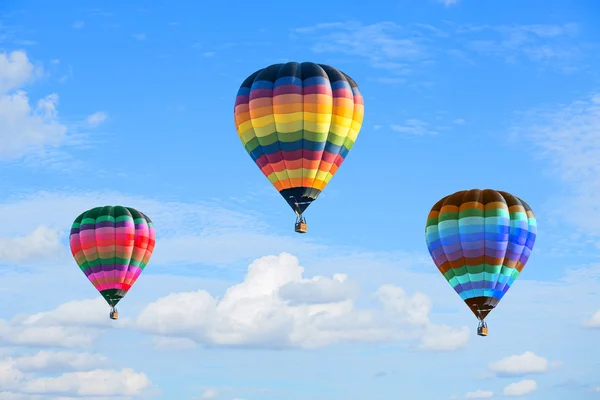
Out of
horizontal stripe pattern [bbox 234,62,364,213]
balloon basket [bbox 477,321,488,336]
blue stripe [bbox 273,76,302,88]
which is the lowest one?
balloon basket [bbox 477,321,488,336]

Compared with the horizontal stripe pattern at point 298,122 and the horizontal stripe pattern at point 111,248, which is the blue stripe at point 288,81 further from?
the horizontal stripe pattern at point 111,248

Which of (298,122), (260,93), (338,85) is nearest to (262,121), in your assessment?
(260,93)

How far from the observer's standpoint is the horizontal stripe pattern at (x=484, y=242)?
210 feet

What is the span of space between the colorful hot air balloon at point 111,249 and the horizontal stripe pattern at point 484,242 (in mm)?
16066

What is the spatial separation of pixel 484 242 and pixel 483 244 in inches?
4.2

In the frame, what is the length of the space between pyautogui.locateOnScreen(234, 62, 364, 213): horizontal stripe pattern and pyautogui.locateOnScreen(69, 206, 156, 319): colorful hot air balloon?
11096 millimetres

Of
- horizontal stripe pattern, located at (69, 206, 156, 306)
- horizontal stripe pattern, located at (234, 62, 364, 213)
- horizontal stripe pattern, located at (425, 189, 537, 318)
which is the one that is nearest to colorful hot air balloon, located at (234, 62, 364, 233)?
horizontal stripe pattern, located at (234, 62, 364, 213)

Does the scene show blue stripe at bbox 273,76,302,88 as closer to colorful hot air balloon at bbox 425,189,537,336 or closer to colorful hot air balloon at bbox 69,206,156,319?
colorful hot air balloon at bbox 425,189,537,336

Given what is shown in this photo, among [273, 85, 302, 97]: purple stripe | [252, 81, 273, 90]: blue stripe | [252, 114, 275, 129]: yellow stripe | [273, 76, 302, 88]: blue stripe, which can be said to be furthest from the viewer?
[252, 81, 273, 90]: blue stripe

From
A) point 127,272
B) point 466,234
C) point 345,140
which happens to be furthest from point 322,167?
point 127,272

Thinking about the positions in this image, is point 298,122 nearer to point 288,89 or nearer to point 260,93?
point 288,89

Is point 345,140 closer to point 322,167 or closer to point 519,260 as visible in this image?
point 322,167

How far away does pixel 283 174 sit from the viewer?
62.2 meters

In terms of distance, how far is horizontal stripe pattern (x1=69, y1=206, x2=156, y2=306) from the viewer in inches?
2783
